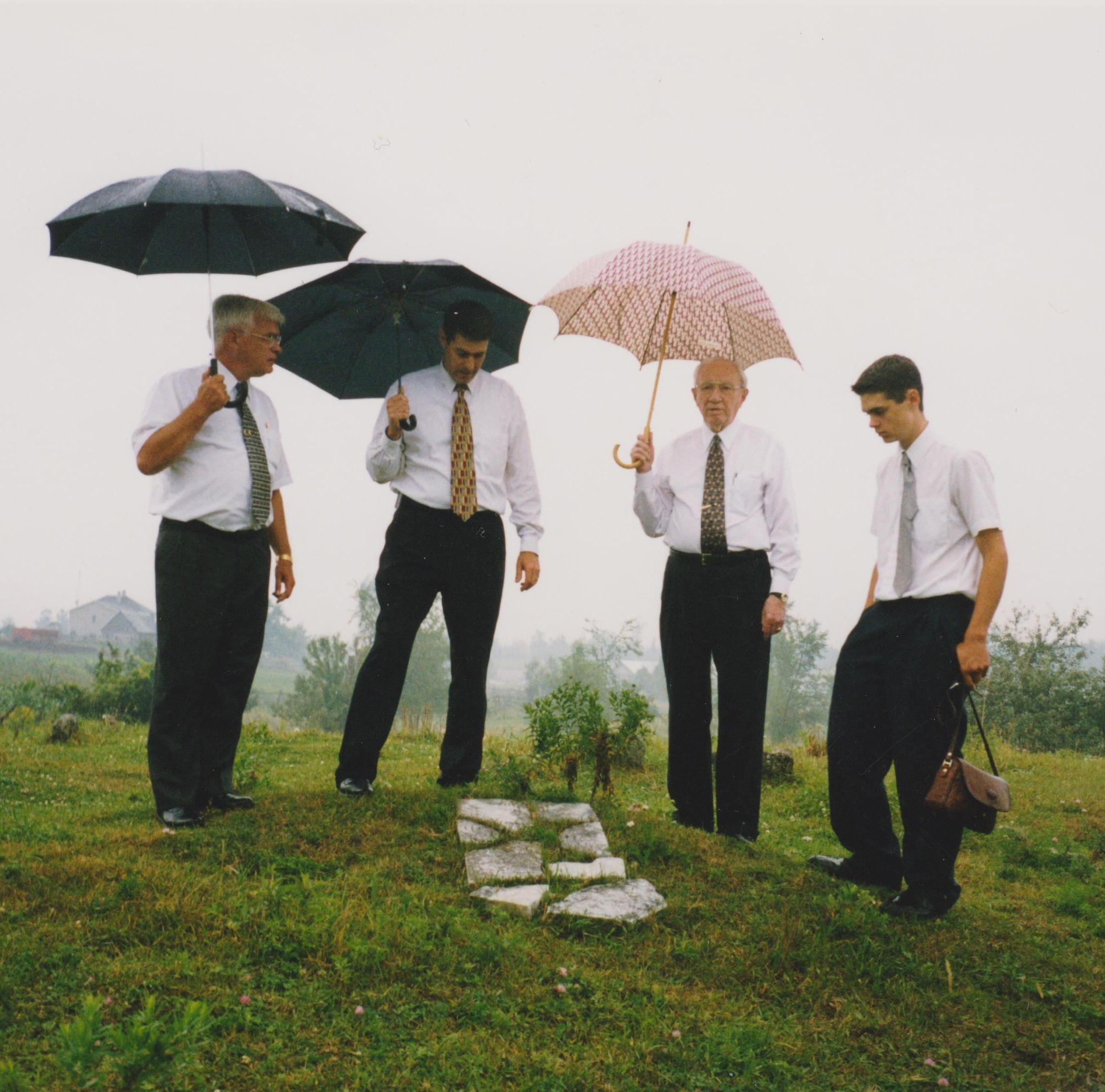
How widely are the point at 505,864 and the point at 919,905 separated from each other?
1881 mm

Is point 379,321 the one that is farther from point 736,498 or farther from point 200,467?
point 736,498

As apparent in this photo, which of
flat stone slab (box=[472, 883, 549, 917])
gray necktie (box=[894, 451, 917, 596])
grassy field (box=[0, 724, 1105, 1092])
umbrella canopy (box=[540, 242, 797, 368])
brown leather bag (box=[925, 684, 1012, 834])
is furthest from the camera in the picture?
umbrella canopy (box=[540, 242, 797, 368])

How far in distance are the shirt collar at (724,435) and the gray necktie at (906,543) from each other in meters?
1.31

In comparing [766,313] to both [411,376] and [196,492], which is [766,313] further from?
[196,492]

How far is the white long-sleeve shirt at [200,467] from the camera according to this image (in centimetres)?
480

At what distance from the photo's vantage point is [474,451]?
5441mm

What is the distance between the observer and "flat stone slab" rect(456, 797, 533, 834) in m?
5.16

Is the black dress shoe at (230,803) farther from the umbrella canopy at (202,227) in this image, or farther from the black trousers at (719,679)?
the umbrella canopy at (202,227)

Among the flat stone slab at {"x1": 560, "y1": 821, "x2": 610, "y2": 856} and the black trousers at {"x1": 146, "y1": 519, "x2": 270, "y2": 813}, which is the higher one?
the black trousers at {"x1": 146, "y1": 519, "x2": 270, "y2": 813}

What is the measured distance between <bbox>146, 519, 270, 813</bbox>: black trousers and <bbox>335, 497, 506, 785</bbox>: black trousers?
25.4 inches

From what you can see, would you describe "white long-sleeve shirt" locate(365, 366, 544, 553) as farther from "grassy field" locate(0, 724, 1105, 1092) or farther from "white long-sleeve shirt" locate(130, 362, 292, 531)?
"grassy field" locate(0, 724, 1105, 1092)

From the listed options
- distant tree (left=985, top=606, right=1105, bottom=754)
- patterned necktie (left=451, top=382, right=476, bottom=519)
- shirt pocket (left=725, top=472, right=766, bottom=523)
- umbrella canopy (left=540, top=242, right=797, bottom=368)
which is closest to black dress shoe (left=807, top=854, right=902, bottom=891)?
shirt pocket (left=725, top=472, right=766, bottom=523)

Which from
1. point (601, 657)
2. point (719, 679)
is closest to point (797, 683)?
point (601, 657)

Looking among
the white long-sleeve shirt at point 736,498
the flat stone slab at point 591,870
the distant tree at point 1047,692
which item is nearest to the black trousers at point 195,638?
the flat stone slab at point 591,870
